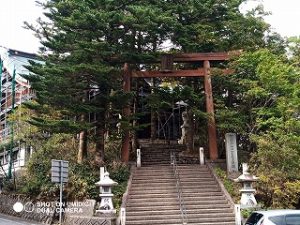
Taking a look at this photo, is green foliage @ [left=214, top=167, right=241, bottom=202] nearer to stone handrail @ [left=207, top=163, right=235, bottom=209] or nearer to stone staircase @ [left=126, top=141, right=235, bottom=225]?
stone handrail @ [left=207, top=163, right=235, bottom=209]

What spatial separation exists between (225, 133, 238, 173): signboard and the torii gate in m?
1.70

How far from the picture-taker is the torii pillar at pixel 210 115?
23.7 metres

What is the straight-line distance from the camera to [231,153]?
22.1 m

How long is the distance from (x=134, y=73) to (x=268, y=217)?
15.3 m

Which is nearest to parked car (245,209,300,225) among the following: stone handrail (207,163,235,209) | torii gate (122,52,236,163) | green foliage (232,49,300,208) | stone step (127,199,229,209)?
green foliage (232,49,300,208)

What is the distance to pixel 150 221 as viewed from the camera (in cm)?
1752

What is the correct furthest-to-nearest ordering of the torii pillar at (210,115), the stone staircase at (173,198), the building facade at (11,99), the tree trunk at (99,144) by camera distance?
the building facade at (11,99), the torii pillar at (210,115), the tree trunk at (99,144), the stone staircase at (173,198)

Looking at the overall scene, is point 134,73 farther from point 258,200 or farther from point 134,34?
point 258,200

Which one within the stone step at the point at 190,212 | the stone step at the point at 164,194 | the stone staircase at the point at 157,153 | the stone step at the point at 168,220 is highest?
the stone staircase at the point at 157,153

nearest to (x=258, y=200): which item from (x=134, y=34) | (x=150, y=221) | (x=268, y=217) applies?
(x=150, y=221)

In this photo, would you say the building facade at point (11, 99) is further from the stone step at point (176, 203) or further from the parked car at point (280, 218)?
the parked car at point (280, 218)

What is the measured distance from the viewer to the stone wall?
20.2 meters

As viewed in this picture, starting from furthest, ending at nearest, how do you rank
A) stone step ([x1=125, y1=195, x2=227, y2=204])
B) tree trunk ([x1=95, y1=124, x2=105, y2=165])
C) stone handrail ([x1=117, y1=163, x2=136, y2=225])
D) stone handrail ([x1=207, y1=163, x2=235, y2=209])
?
tree trunk ([x1=95, y1=124, x2=105, y2=165])
stone step ([x1=125, y1=195, x2=227, y2=204])
stone handrail ([x1=207, y1=163, x2=235, y2=209])
stone handrail ([x1=117, y1=163, x2=136, y2=225])

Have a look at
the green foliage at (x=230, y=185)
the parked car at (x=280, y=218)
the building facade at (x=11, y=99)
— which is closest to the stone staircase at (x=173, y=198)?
the green foliage at (x=230, y=185)
